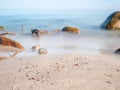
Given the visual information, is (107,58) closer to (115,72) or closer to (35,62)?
(115,72)

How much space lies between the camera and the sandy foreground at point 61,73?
8.80 meters

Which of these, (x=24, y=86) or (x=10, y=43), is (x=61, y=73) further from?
(x=10, y=43)

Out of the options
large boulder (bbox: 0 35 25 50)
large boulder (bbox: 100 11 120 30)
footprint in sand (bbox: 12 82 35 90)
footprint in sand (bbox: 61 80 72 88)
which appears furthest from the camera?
large boulder (bbox: 100 11 120 30)

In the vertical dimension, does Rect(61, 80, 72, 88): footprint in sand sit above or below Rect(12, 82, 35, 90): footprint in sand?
above

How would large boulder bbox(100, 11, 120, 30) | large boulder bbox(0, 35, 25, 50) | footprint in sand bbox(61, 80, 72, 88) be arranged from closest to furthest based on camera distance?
footprint in sand bbox(61, 80, 72, 88) → large boulder bbox(0, 35, 25, 50) → large boulder bbox(100, 11, 120, 30)

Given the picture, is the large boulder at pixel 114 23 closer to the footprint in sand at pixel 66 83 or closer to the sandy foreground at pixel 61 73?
the sandy foreground at pixel 61 73

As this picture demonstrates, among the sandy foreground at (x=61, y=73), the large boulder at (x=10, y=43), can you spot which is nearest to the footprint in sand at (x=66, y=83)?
the sandy foreground at (x=61, y=73)

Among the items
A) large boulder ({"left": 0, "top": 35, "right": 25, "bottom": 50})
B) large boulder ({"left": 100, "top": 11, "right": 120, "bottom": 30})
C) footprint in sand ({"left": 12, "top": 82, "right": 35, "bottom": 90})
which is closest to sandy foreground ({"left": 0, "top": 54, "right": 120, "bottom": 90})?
footprint in sand ({"left": 12, "top": 82, "right": 35, "bottom": 90})

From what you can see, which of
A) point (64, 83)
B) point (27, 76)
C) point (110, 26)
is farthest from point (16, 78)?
point (110, 26)

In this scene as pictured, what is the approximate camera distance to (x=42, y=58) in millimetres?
13352

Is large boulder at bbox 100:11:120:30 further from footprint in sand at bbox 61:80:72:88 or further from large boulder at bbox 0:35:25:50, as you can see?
footprint in sand at bbox 61:80:72:88

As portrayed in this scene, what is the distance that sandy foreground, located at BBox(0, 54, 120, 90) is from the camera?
8.80 metres

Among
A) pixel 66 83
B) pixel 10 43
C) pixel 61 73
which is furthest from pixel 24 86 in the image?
pixel 10 43

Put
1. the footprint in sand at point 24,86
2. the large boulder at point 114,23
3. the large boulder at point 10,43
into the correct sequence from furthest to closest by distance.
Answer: the large boulder at point 114,23 → the large boulder at point 10,43 → the footprint in sand at point 24,86
